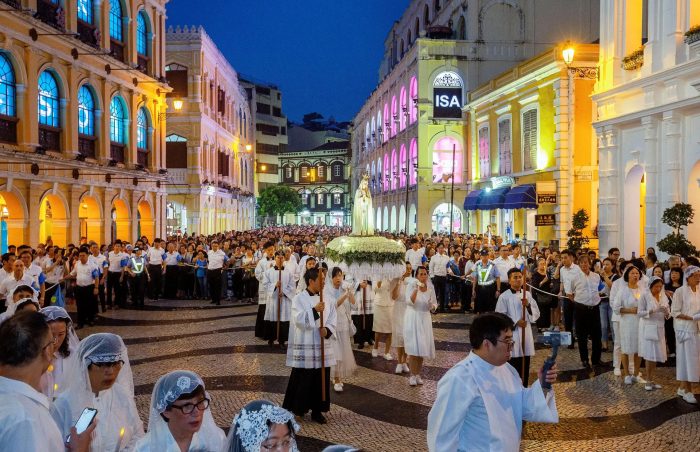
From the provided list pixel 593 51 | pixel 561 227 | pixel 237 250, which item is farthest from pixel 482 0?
pixel 237 250

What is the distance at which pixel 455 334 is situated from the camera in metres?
14.4

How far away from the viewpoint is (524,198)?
2742cm

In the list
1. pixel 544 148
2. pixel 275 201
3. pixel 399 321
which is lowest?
pixel 399 321

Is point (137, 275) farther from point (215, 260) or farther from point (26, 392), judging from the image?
point (26, 392)

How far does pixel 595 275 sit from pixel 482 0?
32510mm

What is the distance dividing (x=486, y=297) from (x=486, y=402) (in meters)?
13.2

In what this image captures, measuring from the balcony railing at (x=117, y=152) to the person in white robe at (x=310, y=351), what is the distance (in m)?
20.5

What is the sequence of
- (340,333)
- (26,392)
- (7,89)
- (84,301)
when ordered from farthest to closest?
(7,89) < (84,301) < (340,333) < (26,392)

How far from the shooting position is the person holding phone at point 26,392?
285cm

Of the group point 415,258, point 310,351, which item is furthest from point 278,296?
point 415,258

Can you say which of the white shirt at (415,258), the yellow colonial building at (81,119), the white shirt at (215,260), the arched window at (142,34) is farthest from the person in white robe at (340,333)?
the arched window at (142,34)

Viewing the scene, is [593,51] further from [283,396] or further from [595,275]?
[283,396]

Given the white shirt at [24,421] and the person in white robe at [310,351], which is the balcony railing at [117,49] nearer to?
the person in white robe at [310,351]

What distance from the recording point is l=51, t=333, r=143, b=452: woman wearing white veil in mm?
4262
